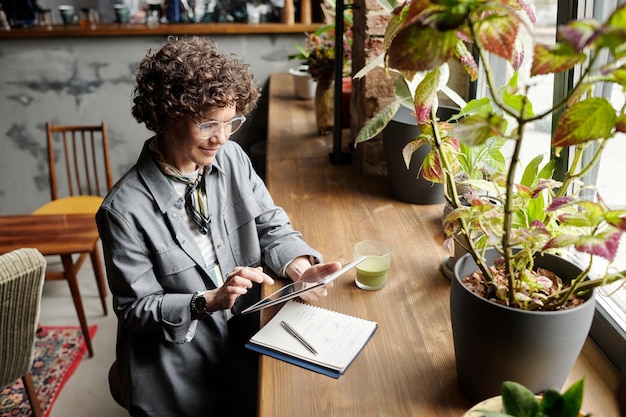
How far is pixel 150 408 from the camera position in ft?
4.80

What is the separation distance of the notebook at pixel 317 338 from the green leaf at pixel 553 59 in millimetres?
662

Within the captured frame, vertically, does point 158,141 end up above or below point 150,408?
above

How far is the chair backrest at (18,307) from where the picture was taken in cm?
165

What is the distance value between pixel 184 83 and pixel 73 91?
2741 mm

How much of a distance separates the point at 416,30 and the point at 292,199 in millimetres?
1254

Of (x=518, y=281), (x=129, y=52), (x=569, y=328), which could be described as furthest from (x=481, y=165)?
(x=129, y=52)

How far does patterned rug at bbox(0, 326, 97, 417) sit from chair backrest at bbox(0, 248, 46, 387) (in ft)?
1.39

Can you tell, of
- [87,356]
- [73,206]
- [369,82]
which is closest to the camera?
[369,82]

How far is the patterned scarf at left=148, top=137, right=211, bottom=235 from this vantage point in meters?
1.46

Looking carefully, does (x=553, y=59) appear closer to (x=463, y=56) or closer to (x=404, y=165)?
(x=463, y=56)

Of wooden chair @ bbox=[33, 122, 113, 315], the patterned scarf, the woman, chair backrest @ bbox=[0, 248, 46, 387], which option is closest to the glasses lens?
the woman

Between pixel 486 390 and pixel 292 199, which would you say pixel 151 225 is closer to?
pixel 292 199

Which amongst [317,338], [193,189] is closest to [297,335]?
[317,338]

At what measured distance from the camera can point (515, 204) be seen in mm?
1077
